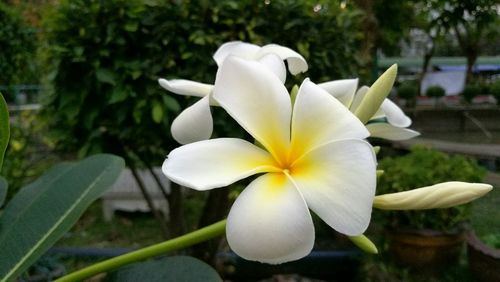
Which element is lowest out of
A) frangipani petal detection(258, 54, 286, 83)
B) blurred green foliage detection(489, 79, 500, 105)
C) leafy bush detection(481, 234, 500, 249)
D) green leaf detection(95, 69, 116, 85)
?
leafy bush detection(481, 234, 500, 249)

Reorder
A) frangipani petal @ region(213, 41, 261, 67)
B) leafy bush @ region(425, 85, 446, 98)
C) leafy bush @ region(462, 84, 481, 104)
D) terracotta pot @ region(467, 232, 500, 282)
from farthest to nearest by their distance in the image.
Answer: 1. leafy bush @ region(425, 85, 446, 98)
2. leafy bush @ region(462, 84, 481, 104)
3. terracotta pot @ region(467, 232, 500, 282)
4. frangipani petal @ region(213, 41, 261, 67)

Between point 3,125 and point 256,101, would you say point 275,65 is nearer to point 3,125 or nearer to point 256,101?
point 256,101

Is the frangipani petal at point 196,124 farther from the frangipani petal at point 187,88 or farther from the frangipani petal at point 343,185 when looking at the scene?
the frangipani petal at point 343,185

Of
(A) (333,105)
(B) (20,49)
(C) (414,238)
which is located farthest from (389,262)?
(B) (20,49)

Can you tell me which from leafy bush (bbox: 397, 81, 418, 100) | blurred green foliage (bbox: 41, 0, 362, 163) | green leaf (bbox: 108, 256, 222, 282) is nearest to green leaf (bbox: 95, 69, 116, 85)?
blurred green foliage (bbox: 41, 0, 362, 163)

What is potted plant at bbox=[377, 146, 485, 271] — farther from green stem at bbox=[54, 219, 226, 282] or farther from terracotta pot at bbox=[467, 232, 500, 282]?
green stem at bbox=[54, 219, 226, 282]

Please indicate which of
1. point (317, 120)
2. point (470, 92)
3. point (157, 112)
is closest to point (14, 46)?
point (157, 112)
